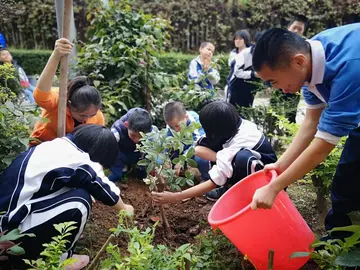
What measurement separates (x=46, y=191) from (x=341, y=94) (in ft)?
4.53

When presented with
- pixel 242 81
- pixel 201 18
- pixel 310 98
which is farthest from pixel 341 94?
pixel 201 18

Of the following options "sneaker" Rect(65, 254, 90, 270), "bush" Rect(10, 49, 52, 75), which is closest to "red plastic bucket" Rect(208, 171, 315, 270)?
"sneaker" Rect(65, 254, 90, 270)

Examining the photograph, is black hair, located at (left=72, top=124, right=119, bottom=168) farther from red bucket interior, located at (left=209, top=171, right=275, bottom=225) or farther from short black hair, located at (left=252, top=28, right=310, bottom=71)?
short black hair, located at (left=252, top=28, right=310, bottom=71)

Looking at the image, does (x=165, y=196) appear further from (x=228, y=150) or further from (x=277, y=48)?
(x=277, y=48)

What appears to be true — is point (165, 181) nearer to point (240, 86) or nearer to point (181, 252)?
point (181, 252)

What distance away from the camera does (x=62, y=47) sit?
2.26m

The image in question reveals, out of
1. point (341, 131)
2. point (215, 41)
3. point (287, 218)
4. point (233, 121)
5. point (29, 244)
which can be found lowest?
point (215, 41)

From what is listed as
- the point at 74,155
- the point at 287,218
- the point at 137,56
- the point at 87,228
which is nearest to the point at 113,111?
the point at 137,56

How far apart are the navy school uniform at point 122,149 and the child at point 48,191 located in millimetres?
1109

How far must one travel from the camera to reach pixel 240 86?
4.97m

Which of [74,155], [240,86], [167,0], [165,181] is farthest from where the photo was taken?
[167,0]

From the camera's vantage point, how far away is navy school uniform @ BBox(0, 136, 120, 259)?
1.86 metres

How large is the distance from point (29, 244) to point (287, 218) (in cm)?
122

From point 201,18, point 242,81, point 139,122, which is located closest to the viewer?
point 139,122
